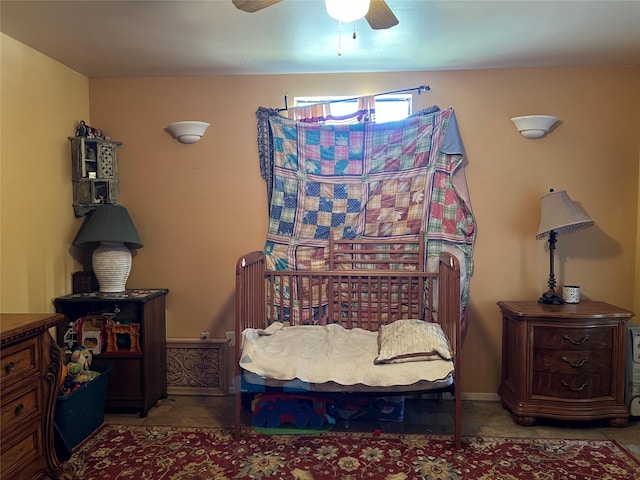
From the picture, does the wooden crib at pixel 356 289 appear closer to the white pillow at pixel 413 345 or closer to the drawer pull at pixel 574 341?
the white pillow at pixel 413 345

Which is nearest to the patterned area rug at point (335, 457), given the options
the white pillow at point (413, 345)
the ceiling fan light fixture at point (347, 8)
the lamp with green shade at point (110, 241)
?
the white pillow at point (413, 345)

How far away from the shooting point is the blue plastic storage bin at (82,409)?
7.66ft

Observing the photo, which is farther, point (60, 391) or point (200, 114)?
point (200, 114)

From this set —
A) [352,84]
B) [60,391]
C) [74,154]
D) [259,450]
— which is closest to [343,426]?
[259,450]

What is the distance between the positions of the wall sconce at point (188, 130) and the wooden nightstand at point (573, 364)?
88.3 inches

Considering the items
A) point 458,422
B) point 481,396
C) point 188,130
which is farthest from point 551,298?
point 188,130

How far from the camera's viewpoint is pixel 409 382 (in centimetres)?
228

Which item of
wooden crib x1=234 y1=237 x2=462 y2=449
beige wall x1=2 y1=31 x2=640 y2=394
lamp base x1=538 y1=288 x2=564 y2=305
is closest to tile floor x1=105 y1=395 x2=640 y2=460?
beige wall x1=2 y1=31 x2=640 y2=394

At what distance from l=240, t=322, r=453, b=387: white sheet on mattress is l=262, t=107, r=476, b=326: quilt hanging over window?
625 mm

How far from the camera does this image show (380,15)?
5.98 ft

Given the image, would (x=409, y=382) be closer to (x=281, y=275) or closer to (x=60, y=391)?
(x=281, y=275)

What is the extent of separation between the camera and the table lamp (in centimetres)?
274

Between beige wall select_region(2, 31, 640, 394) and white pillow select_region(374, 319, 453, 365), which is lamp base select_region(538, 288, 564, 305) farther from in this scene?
white pillow select_region(374, 319, 453, 365)

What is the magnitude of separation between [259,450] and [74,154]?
2120mm
